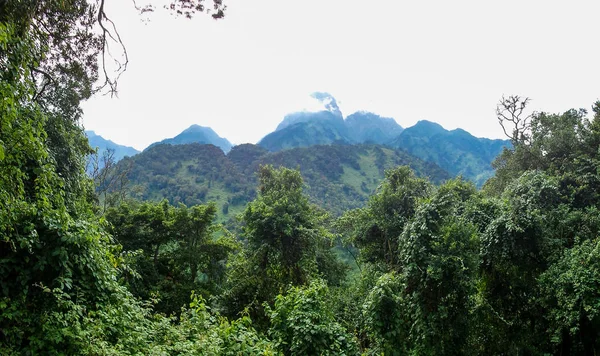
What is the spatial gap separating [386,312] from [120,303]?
6234 mm

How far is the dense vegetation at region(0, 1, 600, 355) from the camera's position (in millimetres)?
5082

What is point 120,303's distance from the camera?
608cm

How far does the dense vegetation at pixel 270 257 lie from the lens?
5082 millimetres

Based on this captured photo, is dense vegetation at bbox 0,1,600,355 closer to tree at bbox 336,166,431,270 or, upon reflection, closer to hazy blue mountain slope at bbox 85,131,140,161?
tree at bbox 336,166,431,270

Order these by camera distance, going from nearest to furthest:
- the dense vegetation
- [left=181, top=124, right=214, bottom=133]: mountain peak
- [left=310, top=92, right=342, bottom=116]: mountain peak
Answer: the dense vegetation, [left=181, top=124, right=214, bottom=133]: mountain peak, [left=310, top=92, right=342, bottom=116]: mountain peak

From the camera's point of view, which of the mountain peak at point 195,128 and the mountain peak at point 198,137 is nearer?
the mountain peak at point 198,137

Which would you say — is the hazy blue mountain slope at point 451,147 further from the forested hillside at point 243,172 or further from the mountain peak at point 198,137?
the mountain peak at point 198,137

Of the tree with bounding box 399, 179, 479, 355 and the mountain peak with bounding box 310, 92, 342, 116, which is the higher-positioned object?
the mountain peak with bounding box 310, 92, 342, 116

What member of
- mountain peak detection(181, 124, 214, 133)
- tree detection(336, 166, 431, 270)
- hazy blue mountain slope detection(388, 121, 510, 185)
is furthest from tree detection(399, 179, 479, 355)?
mountain peak detection(181, 124, 214, 133)

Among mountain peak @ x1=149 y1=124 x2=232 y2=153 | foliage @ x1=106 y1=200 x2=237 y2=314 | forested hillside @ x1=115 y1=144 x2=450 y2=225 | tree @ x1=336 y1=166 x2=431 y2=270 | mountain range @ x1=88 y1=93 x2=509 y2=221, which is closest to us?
tree @ x1=336 y1=166 x2=431 y2=270

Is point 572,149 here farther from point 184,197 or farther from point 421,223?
point 184,197

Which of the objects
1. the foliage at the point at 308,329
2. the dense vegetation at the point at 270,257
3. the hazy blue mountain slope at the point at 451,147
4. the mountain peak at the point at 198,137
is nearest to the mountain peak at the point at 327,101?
the hazy blue mountain slope at the point at 451,147

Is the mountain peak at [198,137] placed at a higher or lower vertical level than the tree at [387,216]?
higher

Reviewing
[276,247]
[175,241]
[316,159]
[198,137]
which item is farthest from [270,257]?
[198,137]
